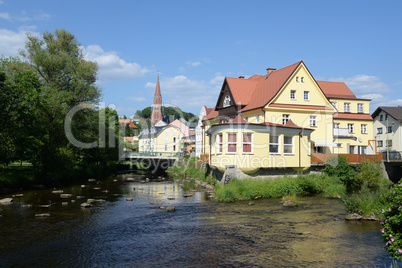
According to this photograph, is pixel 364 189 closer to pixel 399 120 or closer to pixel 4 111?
pixel 4 111

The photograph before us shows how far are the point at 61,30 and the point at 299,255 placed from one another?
157 ft

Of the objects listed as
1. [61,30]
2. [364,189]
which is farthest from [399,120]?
[61,30]

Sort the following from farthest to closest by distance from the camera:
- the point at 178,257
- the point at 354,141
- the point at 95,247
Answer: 1. the point at 354,141
2. the point at 95,247
3. the point at 178,257

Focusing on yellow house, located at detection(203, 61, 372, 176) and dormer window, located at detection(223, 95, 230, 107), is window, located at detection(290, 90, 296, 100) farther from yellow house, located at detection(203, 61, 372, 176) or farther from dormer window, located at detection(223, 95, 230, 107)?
dormer window, located at detection(223, 95, 230, 107)

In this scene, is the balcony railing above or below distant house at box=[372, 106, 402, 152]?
below

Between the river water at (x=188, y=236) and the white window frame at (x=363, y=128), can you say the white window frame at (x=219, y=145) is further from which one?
the white window frame at (x=363, y=128)

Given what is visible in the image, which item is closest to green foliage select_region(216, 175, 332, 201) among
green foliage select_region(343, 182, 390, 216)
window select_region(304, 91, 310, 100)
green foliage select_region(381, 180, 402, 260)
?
green foliage select_region(343, 182, 390, 216)

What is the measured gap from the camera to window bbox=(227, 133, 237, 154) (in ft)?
89.4

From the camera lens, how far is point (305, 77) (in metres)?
40.3

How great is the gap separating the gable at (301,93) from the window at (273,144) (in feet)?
34.6

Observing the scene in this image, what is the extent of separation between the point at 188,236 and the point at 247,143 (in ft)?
44.9

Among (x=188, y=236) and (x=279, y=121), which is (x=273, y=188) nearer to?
(x=279, y=121)

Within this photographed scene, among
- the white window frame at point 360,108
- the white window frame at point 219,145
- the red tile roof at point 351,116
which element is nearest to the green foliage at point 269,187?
the white window frame at point 219,145

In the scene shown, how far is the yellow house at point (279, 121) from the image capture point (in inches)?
1078
